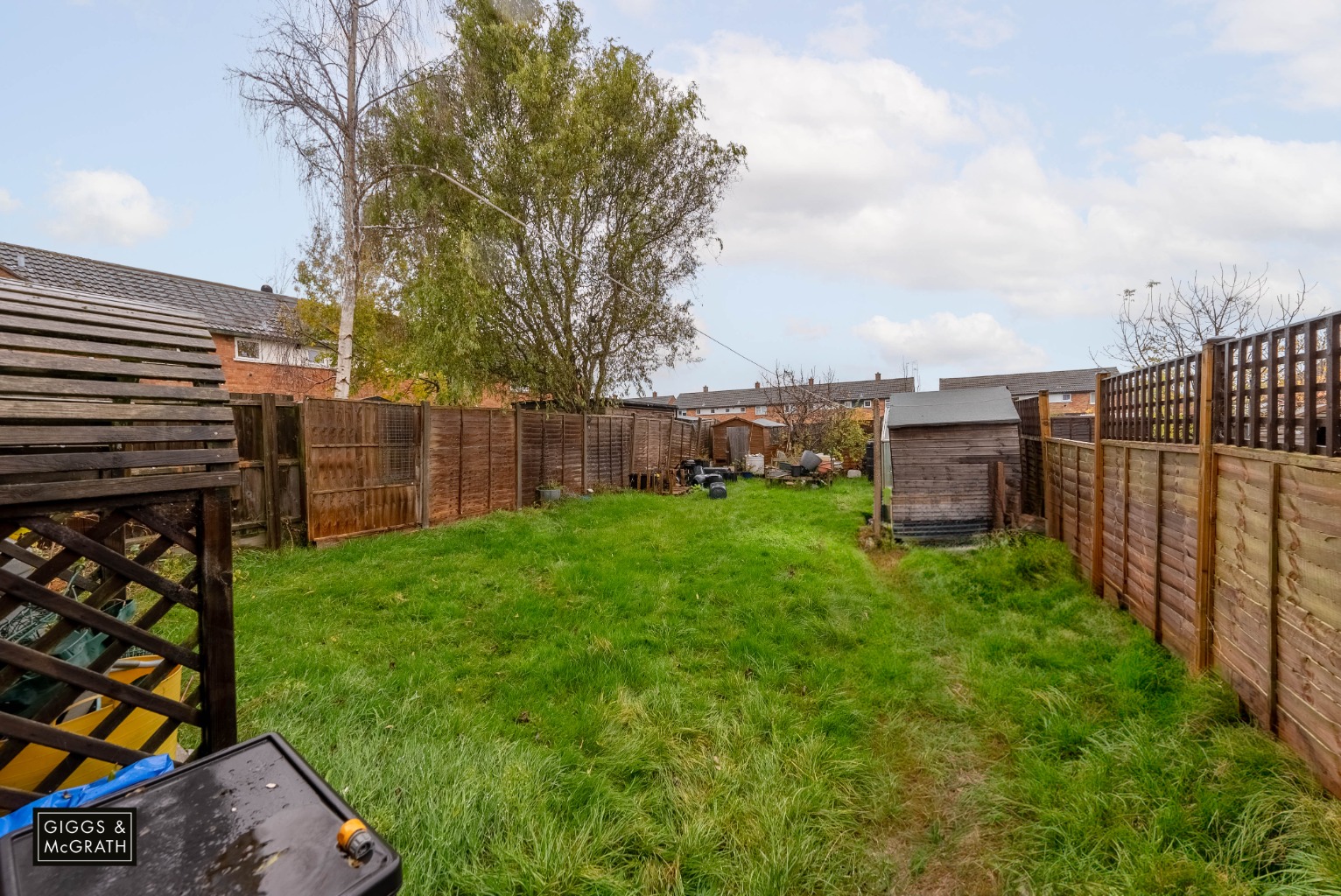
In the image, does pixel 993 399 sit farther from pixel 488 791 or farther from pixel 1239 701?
pixel 488 791

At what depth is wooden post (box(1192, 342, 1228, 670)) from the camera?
135 inches

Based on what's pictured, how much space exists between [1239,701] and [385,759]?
4.75 meters

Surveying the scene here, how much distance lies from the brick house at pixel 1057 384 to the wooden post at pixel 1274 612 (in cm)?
3605

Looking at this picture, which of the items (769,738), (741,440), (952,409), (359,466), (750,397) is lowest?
(769,738)

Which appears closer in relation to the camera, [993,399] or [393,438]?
[393,438]

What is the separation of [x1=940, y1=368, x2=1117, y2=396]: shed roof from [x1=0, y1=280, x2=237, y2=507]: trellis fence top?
1608 inches

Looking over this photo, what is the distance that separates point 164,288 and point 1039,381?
4928 cm

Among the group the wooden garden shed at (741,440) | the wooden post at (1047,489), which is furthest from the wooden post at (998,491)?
the wooden garden shed at (741,440)

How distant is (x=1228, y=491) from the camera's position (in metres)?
3.29

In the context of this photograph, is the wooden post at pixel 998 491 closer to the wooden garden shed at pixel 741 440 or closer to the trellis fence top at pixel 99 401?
the trellis fence top at pixel 99 401

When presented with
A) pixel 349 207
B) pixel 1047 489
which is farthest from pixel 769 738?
pixel 349 207

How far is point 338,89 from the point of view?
919 cm

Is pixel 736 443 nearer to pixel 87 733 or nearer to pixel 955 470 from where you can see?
pixel 955 470

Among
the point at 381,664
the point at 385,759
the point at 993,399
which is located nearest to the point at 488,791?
the point at 385,759
